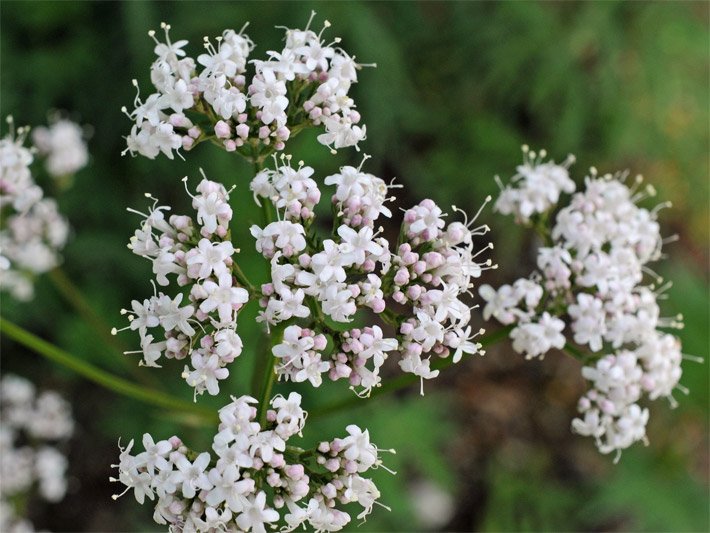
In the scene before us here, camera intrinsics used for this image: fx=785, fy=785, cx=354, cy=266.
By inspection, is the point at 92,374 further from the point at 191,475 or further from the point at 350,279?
the point at 350,279

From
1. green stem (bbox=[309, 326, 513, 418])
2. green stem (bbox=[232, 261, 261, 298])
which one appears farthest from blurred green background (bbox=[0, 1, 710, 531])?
green stem (bbox=[232, 261, 261, 298])

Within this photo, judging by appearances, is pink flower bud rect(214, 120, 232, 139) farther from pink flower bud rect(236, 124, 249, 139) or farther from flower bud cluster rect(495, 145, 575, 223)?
flower bud cluster rect(495, 145, 575, 223)

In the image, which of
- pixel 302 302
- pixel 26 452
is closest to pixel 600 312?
pixel 302 302

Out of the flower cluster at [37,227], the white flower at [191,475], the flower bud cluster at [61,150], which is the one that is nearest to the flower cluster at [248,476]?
the white flower at [191,475]

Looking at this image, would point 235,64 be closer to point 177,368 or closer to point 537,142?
point 177,368

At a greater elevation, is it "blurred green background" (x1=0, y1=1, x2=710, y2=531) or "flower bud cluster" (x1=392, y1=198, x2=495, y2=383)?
"blurred green background" (x1=0, y1=1, x2=710, y2=531)

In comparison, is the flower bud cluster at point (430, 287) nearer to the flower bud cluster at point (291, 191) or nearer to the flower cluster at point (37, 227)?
the flower bud cluster at point (291, 191)

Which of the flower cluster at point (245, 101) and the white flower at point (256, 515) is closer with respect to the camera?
the white flower at point (256, 515)
